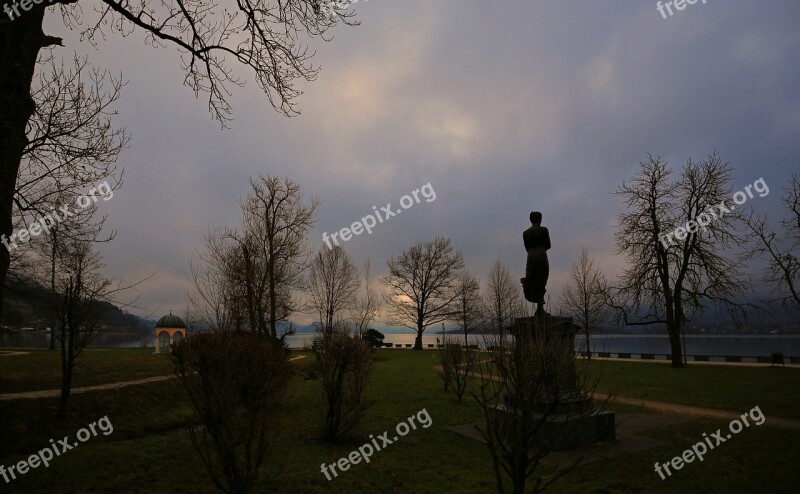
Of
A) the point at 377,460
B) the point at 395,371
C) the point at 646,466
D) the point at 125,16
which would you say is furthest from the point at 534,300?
the point at 395,371

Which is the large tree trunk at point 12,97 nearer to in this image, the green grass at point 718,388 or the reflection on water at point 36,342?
the green grass at point 718,388

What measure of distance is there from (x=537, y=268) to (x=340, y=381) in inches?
197

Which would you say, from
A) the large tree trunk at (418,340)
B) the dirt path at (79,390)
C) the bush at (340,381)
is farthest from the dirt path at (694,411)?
the large tree trunk at (418,340)

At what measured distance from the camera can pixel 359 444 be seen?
8.55m

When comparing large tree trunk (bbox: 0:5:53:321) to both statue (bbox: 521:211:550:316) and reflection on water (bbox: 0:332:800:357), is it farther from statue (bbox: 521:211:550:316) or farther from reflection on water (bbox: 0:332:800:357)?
statue (bbox: 521:211:550:316)

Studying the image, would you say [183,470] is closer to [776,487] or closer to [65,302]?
[65,302]

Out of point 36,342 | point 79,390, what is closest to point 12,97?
point 79,390

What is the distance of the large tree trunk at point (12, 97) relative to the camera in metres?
4.41

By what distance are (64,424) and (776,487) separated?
14.3 metres

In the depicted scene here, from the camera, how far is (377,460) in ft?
24.7

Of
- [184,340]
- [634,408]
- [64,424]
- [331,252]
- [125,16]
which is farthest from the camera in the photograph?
[331,252]

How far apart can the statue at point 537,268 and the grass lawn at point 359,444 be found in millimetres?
3515

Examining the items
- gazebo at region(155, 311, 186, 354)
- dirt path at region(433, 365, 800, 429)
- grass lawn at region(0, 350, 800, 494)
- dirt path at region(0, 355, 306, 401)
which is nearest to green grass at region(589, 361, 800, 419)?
grass lawn at region(0, 350, 800, 494)

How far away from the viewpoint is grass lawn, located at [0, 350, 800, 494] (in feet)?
20.2
